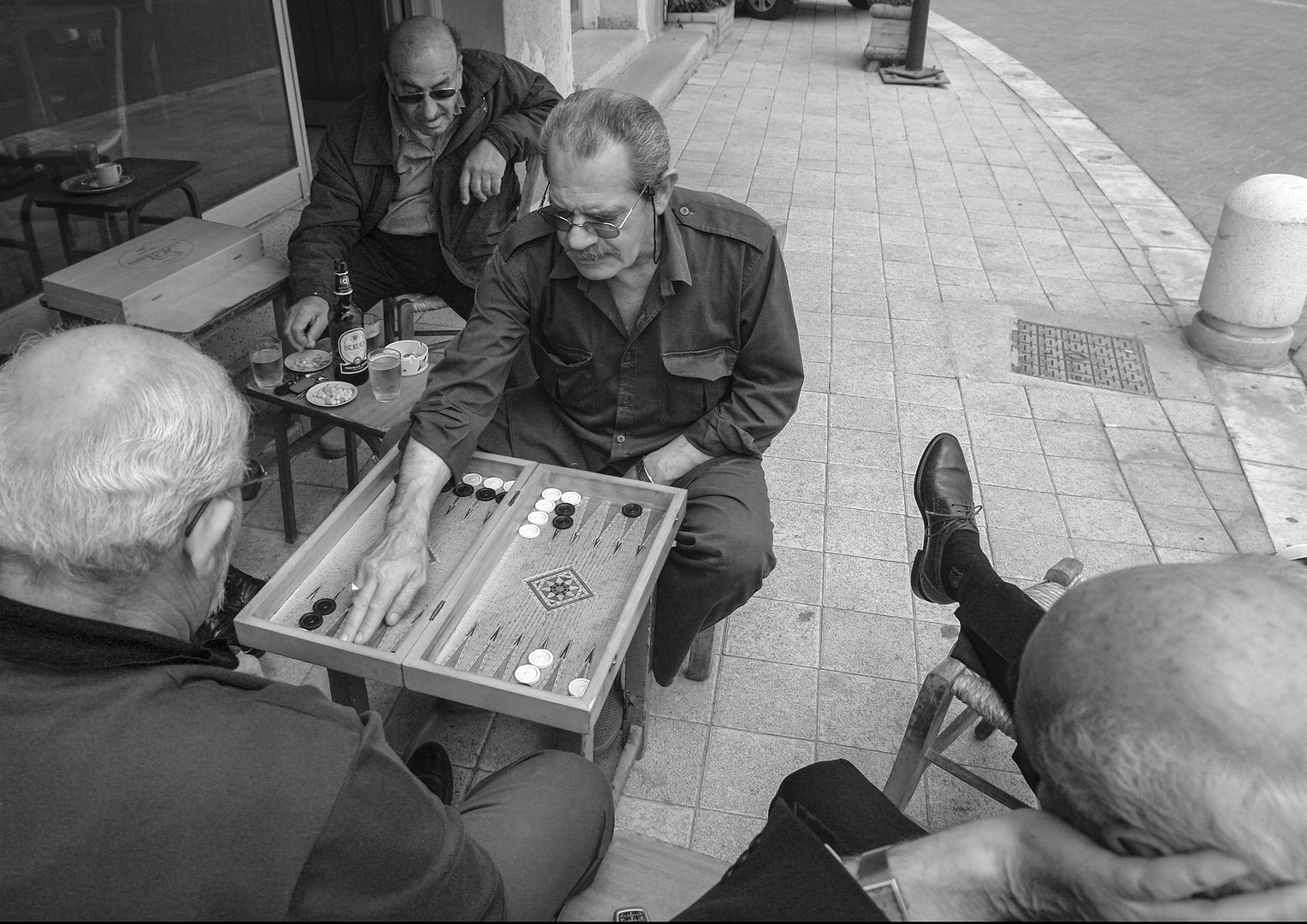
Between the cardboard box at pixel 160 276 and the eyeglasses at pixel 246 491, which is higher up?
the eyeglasses at pixel 246 491

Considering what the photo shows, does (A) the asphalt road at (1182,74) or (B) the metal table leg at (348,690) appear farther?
(A) the asphalt road at (1182,74)

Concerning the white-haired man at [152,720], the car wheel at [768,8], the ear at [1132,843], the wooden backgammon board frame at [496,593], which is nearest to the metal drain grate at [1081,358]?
the wooden backgammon board frame at [496,593]

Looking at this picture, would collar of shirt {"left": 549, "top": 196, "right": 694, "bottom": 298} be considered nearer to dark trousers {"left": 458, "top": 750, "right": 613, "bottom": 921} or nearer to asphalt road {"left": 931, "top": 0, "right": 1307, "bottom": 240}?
dark trousers {"left": 458, "top": 750, "right": 613, "bottom": 921}

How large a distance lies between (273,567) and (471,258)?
57.5 inches

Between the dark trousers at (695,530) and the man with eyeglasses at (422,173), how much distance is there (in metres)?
1.06

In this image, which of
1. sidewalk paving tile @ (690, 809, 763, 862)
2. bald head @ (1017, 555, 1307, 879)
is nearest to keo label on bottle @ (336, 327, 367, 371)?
sidewalk paving tile @ (690, 809, 763, 862)

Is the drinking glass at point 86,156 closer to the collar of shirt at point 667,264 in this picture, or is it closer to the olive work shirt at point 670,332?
the olive work shirt at point 670,332

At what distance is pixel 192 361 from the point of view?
54.7 inches

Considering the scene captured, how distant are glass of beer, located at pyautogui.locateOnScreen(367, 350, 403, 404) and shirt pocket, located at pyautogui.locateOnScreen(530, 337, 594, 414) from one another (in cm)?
46

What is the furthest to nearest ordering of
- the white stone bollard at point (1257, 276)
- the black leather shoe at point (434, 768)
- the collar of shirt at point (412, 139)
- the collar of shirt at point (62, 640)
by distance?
1. the white stone bollard at point (1257, 276)
2. the collar of shirt at point (412, 139)
3. the black leather shoe at point (434, 768)
4. the collar of shirt at point (62, 640)

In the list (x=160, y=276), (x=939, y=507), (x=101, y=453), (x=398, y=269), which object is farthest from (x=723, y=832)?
(x=398, y=269)

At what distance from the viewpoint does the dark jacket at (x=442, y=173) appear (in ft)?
11.5

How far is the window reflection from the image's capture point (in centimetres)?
381

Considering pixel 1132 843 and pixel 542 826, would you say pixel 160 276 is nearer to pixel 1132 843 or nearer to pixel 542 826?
pixel 542 826
